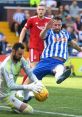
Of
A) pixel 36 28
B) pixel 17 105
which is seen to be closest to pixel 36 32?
pixel 36 28

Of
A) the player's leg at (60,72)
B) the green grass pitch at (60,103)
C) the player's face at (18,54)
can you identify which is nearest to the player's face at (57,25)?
the player's leg at (60,72)

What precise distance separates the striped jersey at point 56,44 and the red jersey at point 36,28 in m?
2.32

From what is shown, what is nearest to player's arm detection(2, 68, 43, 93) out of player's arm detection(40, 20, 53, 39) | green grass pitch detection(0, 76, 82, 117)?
green grass pitch detection(0, 76, 82, 117)

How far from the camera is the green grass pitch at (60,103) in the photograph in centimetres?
1313

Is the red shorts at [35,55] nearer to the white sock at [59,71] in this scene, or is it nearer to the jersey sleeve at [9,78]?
the white sock at [59,71]

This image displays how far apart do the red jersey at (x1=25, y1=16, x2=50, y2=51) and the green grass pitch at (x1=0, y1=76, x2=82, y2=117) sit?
128cm

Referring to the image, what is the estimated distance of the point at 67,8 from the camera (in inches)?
1254

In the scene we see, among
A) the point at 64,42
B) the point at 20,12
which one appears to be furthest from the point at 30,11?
the point at 64,42

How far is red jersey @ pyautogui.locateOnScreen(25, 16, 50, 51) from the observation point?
682 inches

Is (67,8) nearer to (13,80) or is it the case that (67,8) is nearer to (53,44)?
(53,44)

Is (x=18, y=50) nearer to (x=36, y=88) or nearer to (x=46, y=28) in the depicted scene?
(x=36, y=88)

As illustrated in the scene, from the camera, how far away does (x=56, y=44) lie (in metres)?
15.0

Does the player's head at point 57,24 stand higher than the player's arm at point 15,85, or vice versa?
the player's head at point 57,24

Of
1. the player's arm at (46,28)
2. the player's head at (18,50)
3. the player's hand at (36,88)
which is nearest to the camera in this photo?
the player's hand at (36,88)
